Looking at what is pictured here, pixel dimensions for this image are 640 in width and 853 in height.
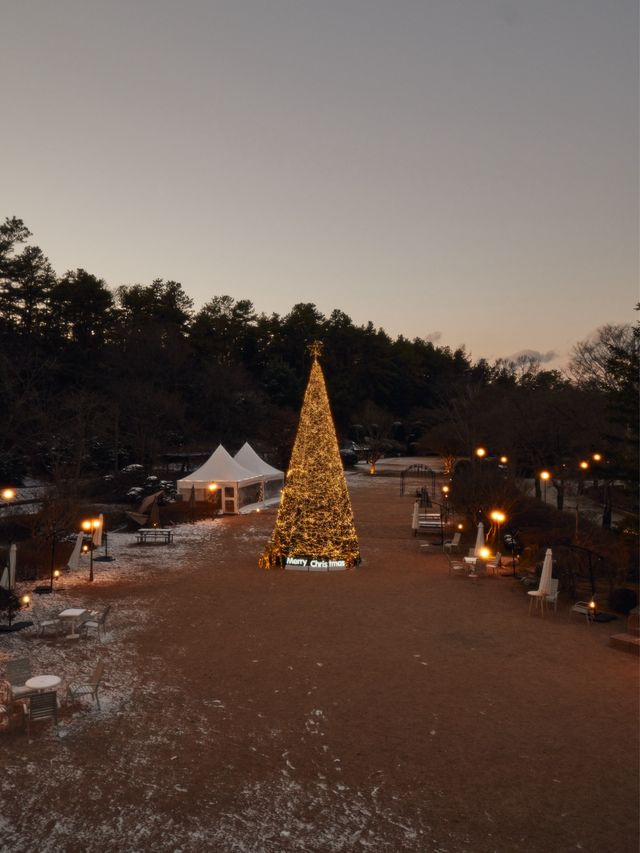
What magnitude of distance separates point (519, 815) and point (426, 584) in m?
10.2

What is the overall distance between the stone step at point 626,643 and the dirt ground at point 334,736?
9.8 inches

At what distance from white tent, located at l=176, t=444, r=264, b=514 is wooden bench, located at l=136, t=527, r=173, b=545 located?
532 cm

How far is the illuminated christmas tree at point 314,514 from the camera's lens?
60.4 feet

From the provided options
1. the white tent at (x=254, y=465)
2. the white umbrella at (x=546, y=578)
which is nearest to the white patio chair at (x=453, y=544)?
the white umbrella at (x=546, y=578)

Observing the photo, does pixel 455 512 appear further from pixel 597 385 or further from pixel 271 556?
pixel 271 556

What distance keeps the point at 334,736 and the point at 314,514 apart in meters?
Result: 10.2

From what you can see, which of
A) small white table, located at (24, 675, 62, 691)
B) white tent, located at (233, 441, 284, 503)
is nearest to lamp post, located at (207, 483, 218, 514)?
white tent, located at (233, 441, 284, 503)

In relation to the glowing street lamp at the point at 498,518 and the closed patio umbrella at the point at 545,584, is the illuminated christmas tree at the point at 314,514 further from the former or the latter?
the closed patio umbrella at the point at 545,584

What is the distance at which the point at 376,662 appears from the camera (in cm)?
1116

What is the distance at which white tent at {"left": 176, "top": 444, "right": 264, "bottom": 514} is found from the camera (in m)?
29.6

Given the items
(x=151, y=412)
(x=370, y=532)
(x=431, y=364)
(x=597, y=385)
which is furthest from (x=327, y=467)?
(x=431, y=364)

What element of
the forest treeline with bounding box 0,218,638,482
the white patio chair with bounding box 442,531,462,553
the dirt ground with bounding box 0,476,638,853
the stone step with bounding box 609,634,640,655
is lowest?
the dirt ground with bounding box 0,476,638,853

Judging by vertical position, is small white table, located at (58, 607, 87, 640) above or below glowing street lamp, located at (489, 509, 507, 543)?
below

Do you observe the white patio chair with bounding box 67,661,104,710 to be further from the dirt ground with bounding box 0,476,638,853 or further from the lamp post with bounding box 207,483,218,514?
the lamp post with bounding box 207,483,218,514
